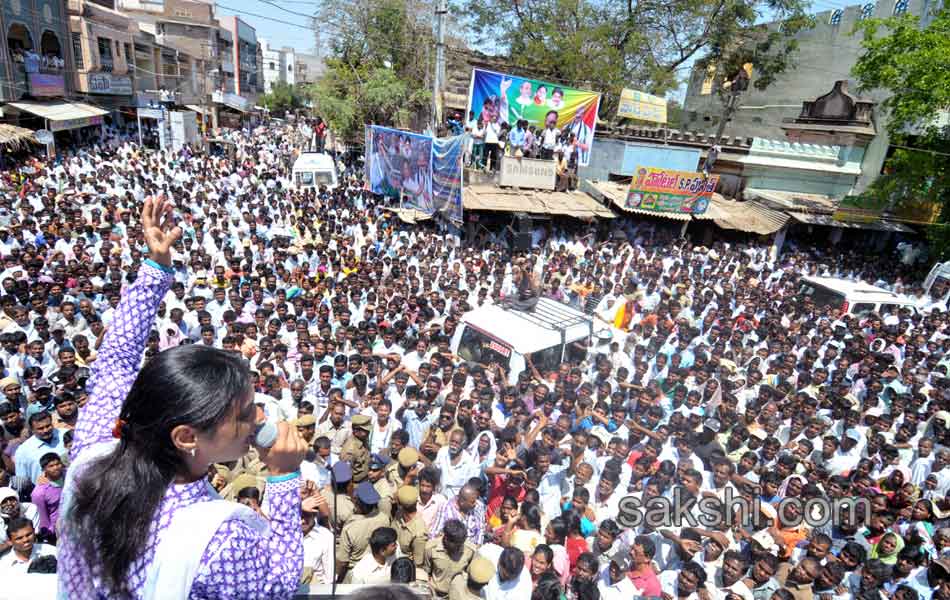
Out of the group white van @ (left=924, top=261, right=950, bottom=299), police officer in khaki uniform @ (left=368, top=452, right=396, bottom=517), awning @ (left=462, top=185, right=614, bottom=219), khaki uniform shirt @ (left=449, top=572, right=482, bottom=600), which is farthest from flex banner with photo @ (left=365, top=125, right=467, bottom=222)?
white van @ (left=924, top=261, right=950, bottom=299)

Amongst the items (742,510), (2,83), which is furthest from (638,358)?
(2,83)

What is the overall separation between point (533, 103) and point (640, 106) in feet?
19.0

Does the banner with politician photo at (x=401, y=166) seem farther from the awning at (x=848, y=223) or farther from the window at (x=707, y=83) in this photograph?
the window at (x=707, y=83)

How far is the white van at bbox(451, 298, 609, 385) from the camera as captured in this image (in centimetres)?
612

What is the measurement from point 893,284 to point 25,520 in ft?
58.8

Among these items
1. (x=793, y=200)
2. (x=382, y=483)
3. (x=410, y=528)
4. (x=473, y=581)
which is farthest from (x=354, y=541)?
(x=793, y=200)

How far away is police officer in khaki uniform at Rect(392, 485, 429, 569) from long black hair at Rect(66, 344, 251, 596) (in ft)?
8.53

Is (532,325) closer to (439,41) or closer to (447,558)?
(447,558)

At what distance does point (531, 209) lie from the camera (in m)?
14.9

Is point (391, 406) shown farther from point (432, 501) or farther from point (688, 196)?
point (688, 196)

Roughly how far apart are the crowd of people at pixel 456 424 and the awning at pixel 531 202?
3.02m

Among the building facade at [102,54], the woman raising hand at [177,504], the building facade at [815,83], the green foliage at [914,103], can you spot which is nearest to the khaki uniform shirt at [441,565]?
the woman raising hand at [177,504]

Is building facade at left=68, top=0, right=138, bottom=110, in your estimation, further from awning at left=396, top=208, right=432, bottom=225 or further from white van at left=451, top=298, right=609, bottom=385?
white van at left=451, top=298, right=609, bottom=385

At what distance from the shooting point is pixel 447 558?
11.0ft
